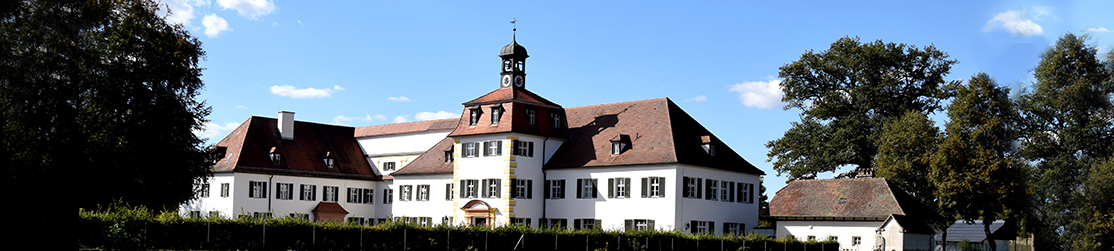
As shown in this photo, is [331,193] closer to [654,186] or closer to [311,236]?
[654,186]

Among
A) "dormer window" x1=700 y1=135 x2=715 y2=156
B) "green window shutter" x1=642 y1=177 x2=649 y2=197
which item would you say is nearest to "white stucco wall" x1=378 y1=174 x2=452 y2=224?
"green window shutter" x1=642 y1=177 x2=649 y2=197

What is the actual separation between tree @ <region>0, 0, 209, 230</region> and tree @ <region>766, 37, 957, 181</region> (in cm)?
3293

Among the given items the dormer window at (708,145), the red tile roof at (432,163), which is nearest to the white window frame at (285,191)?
the red tile roof at (432,163)

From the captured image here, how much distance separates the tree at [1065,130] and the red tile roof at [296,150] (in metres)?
42.9

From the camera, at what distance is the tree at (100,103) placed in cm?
3678

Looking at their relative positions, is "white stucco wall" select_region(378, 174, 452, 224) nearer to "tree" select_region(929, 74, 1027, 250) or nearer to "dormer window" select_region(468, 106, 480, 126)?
"dormer window" select_region(468, 106, 480, 126)

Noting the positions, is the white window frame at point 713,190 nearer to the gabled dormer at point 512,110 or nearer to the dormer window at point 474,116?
the gabled dormer at point 512,110

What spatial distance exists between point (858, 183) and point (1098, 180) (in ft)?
66.1

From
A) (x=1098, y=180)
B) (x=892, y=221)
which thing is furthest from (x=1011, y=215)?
(x=1098, y=180)

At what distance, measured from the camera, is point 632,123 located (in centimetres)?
5594

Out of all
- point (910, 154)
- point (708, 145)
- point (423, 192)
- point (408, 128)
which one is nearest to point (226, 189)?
point (423, 192)

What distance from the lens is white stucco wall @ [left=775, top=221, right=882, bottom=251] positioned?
4772 cm

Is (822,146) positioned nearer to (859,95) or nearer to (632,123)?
(859,95)

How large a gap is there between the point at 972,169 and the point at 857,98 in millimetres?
12211
